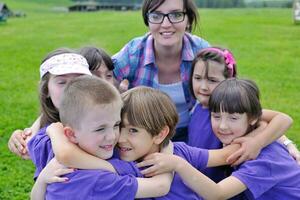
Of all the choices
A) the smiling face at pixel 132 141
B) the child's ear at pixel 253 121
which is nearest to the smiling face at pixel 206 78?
the child's ear at pixel 253 121

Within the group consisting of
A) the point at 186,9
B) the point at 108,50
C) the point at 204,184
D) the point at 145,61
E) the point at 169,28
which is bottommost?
the point at 108,50

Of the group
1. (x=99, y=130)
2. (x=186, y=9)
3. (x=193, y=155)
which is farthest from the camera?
(x=186, y=9)

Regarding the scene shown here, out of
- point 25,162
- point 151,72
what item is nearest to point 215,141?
point 151,72

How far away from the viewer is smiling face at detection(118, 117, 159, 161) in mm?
2660

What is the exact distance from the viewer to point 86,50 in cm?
363

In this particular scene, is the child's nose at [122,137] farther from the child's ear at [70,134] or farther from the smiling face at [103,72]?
the smiling face at [103,72]

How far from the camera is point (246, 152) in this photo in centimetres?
305

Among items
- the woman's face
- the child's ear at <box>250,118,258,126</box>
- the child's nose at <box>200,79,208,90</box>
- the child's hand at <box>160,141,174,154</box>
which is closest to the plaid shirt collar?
the woman's face

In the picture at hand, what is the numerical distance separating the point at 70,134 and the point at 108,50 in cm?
1234

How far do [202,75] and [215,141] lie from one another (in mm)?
453

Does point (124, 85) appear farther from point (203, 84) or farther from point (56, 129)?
point (56, 129)

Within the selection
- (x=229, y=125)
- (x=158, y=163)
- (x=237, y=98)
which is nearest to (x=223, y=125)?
(x=229, y=125)

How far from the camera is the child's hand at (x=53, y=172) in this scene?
2.58 metres

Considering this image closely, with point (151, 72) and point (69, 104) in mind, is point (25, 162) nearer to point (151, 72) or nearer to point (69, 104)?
point (151, 72)
